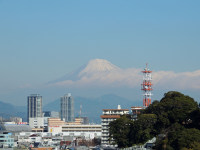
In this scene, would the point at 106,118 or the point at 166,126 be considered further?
the point at 106,118

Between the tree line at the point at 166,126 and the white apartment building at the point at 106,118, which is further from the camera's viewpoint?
the white apartment building at the point at 106,118

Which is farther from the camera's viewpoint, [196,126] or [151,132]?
[151,132]

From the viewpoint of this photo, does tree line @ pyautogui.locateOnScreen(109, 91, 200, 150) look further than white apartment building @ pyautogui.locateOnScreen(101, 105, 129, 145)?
A: No

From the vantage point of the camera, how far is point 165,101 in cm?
8475

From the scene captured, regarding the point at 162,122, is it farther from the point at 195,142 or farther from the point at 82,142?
the point at 82,142

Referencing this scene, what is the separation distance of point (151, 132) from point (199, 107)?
252 inches

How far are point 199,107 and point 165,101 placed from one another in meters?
4.41

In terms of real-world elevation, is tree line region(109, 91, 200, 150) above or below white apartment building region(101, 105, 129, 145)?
below

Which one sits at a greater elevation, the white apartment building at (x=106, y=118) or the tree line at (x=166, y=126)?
the white apartment building at (x=106, y=118)

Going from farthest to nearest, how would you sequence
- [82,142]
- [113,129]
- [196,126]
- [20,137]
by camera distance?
[20,137]
[82,142]
[113,129]
[196,126]

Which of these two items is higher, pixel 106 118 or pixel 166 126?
pixel 106 118

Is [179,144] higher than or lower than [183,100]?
lower

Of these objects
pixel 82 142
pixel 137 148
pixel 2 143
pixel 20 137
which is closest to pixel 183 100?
pixel 137 148

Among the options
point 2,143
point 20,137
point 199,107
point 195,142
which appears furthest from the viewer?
point 20,137
